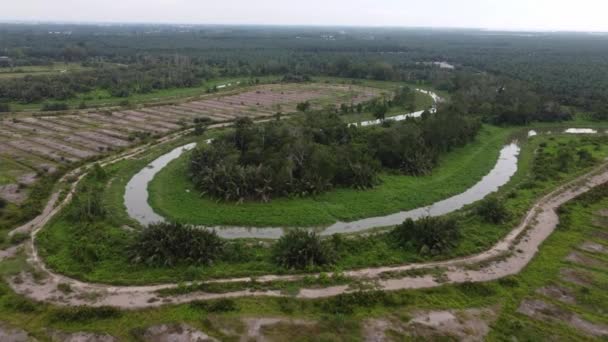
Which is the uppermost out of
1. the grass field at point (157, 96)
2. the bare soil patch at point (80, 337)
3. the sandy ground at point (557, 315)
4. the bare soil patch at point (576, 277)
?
the grass field at point (157, 96)

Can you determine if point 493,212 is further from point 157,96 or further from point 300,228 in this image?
point 157,96

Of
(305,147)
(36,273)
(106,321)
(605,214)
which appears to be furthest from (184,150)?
(605,214)

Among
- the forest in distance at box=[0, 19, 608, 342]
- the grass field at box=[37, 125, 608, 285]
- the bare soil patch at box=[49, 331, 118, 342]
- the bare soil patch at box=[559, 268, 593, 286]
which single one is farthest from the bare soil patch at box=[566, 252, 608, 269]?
the bare soil patch at box=[49, 331, 118, 342]

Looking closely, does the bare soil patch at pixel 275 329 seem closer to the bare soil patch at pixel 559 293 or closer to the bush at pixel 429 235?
the bush at pixel 429 235

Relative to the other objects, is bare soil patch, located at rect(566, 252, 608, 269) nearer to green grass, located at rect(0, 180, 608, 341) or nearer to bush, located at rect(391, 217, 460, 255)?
green grass, located at rect(0, 180, 608, 341)

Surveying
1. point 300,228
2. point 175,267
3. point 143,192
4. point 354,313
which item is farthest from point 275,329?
point 143,192

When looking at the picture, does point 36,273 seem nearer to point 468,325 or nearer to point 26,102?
point 468,325

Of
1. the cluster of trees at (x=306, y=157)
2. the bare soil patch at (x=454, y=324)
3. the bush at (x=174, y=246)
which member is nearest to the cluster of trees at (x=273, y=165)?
the cluster of trees at (x=306, y=157)
